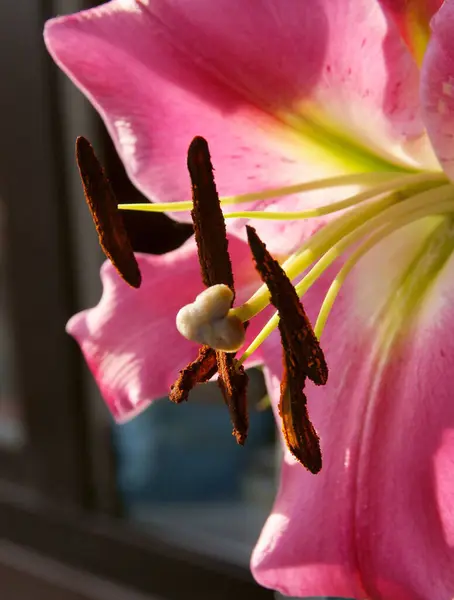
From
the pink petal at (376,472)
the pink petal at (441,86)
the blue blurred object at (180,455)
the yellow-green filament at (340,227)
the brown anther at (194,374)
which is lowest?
the blue blurred object at (180,455)

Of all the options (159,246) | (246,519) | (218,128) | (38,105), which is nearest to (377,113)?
(218,128)

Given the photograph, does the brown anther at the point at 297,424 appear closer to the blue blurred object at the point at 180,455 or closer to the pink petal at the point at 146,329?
the pink petal at the point at 146,329

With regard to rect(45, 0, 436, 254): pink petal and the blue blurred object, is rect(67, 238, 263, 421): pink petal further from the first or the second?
the blue blurred object

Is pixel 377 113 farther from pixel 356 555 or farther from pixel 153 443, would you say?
pixel 153 443

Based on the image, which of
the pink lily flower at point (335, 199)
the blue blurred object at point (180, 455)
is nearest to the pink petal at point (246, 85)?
the pink lily flower at point (335, 199)

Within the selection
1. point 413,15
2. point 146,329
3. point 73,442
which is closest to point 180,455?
point 73,442
